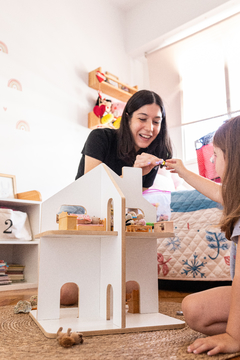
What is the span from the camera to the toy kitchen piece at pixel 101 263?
2.67 ft

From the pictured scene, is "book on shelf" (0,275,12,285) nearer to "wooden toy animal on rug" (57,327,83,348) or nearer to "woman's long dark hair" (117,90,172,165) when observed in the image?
"woman's long dark hair" (117,90,172,165)

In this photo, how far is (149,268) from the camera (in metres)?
0.99

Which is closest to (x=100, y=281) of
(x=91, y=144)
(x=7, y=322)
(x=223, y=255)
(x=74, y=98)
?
(x=7, y=322)

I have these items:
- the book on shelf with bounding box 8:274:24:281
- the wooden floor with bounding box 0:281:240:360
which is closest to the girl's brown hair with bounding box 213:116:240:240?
the wooden floor with bounding box 0:281:240:360

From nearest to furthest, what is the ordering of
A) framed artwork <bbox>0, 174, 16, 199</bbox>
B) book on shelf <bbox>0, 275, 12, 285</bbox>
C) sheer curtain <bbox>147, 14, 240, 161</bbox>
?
book on shelf <bbox>0, 275, 12, 285</bbox>, framed artwork <bbox>0, 174, 16, 199</bbox>, sheer curtain <bbox>147, 14, 240, 161</bbox>

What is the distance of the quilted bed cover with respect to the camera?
1501mm

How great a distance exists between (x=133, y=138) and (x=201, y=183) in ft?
1.78

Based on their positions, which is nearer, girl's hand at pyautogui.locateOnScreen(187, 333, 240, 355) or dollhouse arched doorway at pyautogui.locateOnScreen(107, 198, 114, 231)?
girl's hand at pyautogui.locateOnScreen(187, 333, 240, 355)

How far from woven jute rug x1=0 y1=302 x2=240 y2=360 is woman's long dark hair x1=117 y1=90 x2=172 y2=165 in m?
0.78

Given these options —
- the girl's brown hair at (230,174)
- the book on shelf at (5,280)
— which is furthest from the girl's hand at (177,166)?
the book on shelf at (5,280)

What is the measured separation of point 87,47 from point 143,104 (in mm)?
1623

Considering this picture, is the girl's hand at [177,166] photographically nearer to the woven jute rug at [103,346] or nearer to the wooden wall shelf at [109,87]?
the woven jute rug at [103,346]

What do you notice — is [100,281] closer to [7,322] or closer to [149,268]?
[149,268]

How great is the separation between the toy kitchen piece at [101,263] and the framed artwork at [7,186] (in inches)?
42.6
